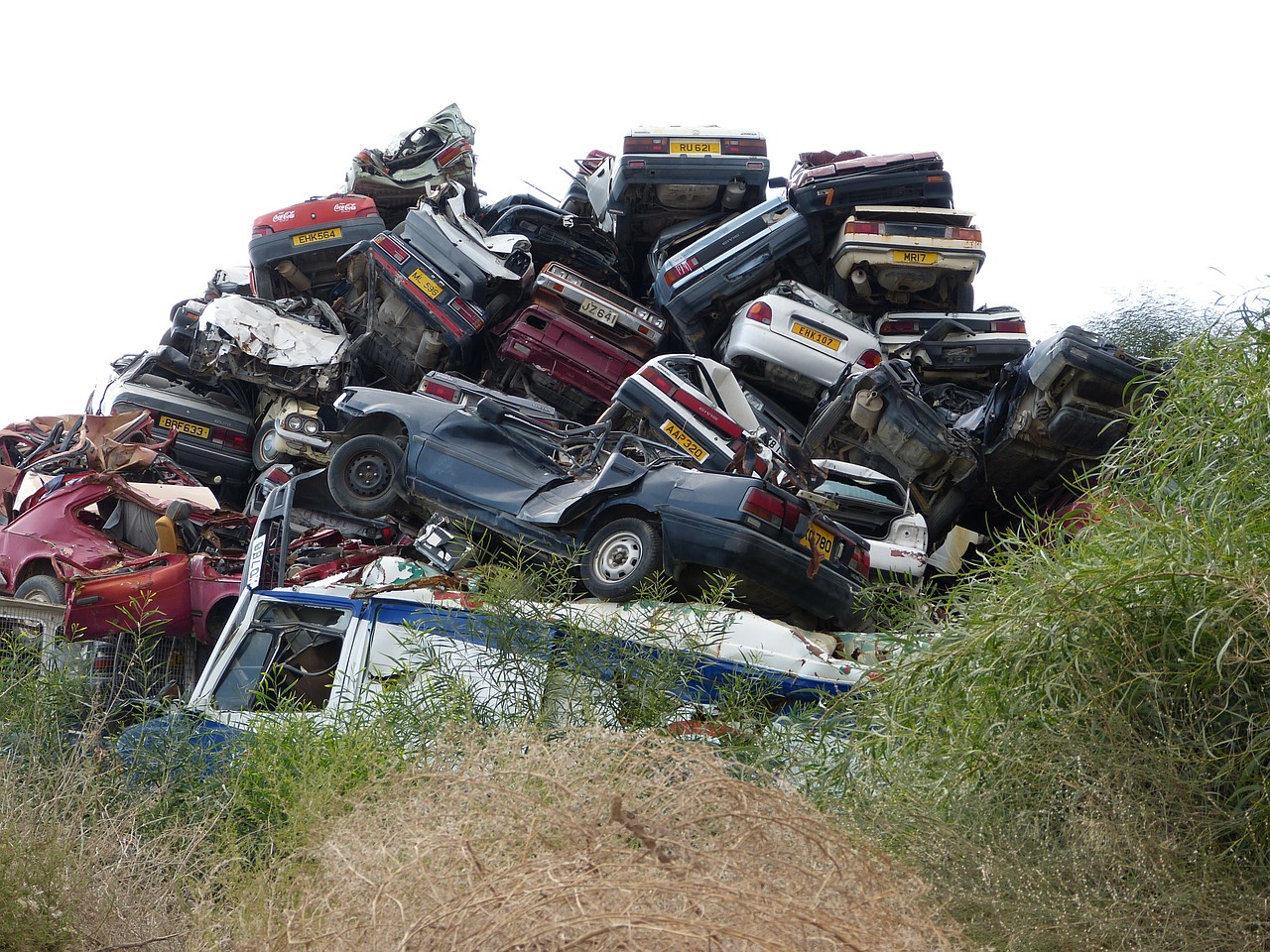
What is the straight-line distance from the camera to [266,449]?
492 inches

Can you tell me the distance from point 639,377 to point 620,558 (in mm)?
2708

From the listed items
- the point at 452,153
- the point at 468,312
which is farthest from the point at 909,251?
the point at 452,153

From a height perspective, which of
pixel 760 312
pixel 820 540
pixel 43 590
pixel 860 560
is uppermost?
pixel 760 312

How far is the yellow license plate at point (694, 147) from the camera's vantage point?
1236cm

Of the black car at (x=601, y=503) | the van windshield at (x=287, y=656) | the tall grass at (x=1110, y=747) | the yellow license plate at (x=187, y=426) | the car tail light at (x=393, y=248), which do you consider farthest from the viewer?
the yellow license plate at (x=187, y=426)

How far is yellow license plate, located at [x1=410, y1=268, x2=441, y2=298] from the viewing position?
1208 cm

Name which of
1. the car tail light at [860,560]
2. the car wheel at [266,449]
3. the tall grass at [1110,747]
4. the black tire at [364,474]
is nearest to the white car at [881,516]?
the car tail light at [860,560]

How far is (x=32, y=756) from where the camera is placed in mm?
5438

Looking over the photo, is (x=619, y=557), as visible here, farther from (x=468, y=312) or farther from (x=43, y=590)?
(x=468, y=312)

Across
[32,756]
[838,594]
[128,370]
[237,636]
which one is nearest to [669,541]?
[838,594]

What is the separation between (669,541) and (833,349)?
4499 millimetres

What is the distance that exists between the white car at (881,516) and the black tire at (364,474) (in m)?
3.23

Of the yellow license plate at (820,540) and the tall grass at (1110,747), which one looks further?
the yellow license plate at (820,540)

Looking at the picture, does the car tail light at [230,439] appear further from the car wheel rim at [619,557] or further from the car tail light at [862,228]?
the car wheel rim at [619,557]
